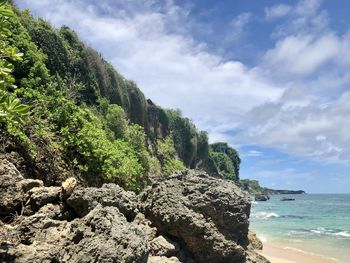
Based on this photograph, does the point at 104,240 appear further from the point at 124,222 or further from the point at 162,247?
the point at 162,247

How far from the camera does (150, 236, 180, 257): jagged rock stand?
6406 mm

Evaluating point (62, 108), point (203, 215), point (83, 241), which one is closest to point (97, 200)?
point (83, 241)

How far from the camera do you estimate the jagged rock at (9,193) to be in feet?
19.5

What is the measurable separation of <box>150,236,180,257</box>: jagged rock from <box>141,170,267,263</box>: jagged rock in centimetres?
29

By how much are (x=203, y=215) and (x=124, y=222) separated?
2241 mm

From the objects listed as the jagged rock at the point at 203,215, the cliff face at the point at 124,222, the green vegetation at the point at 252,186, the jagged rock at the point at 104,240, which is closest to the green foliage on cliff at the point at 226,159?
the green vegetation at the point at 252,186

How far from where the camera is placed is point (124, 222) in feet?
17.1

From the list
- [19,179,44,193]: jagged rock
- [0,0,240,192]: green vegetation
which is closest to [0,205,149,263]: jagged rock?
[19,179,44,193]: jagged rock

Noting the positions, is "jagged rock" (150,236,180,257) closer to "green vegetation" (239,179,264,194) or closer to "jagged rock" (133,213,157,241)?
"jagged rock" (133,213,157,241)

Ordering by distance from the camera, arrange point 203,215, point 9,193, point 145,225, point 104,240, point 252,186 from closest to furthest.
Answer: point 104,240
point 9,193
point 145,225
point 203,215
point 252,186

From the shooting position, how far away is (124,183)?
1261cm

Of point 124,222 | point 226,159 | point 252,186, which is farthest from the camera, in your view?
point 252,186

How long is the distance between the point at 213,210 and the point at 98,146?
5200mm

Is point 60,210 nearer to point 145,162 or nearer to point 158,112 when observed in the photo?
point 145,162
